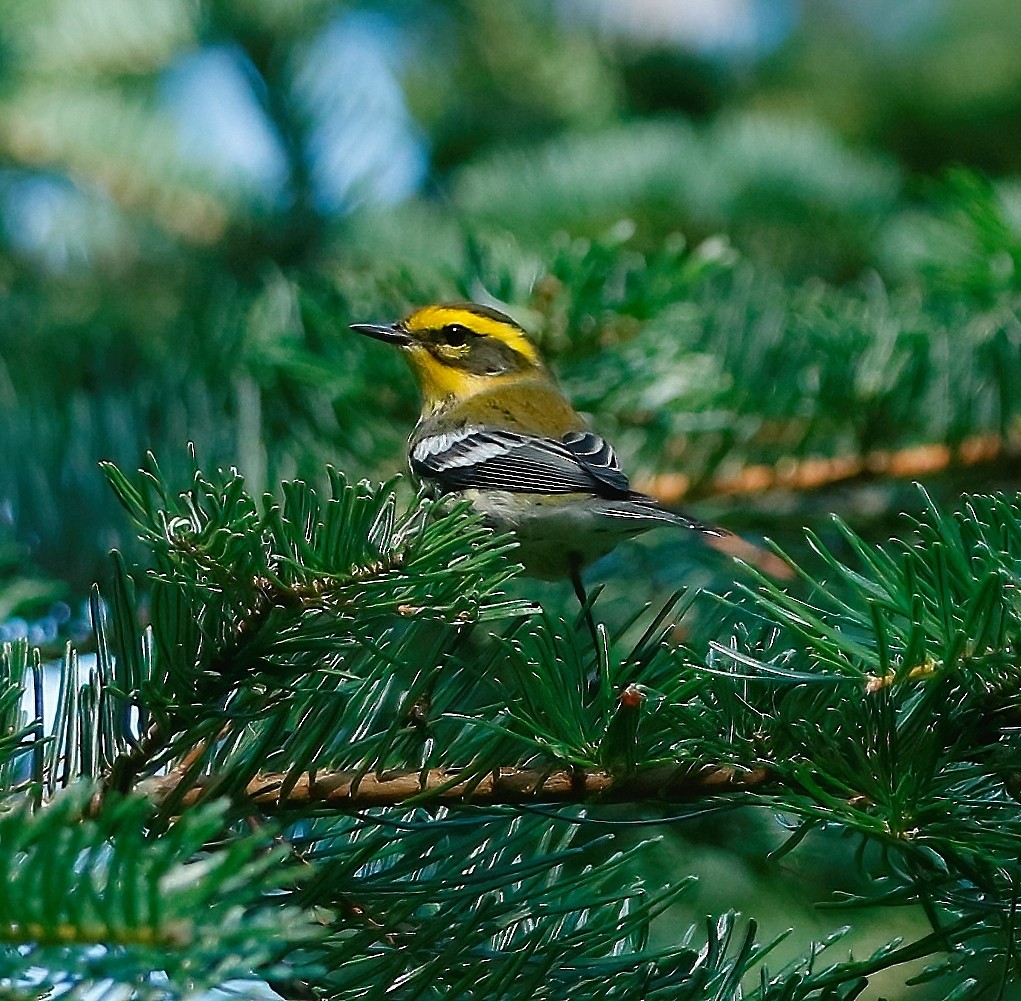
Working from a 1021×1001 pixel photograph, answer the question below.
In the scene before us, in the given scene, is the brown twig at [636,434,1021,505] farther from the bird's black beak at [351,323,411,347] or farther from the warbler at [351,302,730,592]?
the bird's black beak at [351,323,411,347]

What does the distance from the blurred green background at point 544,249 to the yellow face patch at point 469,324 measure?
0.08 m

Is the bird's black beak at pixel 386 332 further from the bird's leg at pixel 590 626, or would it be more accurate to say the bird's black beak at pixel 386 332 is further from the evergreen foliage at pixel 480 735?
the evergreen foliage at pixel 480 735

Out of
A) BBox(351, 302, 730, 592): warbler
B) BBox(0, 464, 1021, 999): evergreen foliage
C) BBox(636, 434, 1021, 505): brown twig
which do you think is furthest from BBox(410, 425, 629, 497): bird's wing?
BBox(0, 464, 1021, 999): evergreen foliage

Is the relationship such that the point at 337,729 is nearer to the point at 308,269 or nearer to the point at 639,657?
the point at 639,657

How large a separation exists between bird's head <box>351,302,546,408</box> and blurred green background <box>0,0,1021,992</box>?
3.1 inches

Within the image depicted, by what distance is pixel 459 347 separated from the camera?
313cm

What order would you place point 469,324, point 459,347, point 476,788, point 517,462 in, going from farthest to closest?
1. point 459,347
2. point 469,324
3. point 517,462
4. point 476,788

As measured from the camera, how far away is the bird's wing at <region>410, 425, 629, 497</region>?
8.00ft

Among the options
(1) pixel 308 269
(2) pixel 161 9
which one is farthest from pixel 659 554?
(2) pixel 161 9

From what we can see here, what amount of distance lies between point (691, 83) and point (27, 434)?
3.14m

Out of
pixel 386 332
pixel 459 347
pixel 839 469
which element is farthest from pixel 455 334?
pixel 839 469

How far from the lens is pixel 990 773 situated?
1.26 meters

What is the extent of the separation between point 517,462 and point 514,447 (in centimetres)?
9

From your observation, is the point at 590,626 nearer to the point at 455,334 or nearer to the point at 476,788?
the point at 476,788
